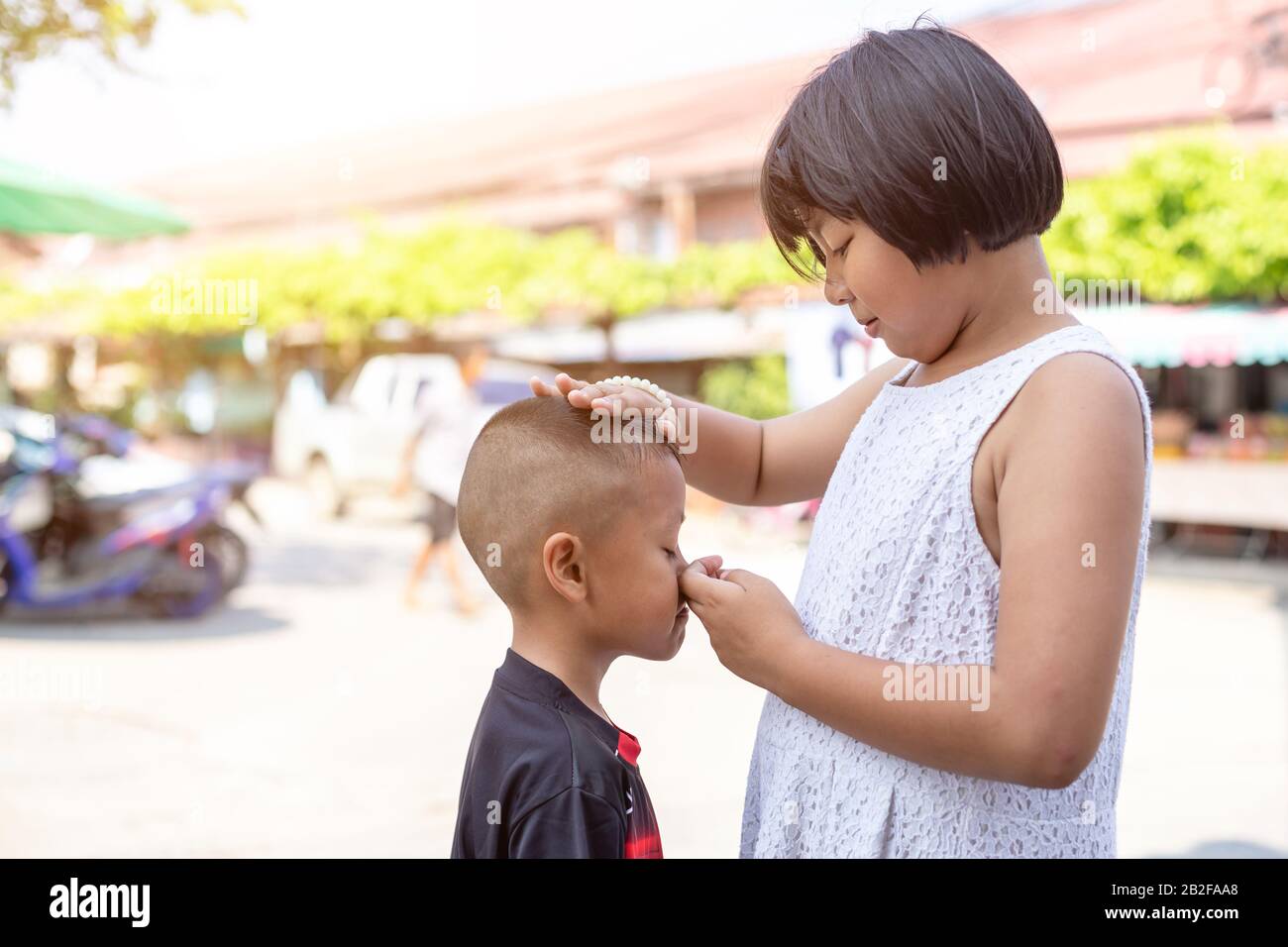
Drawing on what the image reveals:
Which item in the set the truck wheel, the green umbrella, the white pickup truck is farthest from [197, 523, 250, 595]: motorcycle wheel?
the truck wheel

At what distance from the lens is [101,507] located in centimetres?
688

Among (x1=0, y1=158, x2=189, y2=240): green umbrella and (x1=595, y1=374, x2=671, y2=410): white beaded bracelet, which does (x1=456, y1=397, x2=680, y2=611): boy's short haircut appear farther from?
(x1=0, y1=158, x2=189, y2=240): green umbrella

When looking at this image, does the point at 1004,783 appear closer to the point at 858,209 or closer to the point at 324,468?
the point at 858,209

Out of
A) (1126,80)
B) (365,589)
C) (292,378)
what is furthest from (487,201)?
(365,589)

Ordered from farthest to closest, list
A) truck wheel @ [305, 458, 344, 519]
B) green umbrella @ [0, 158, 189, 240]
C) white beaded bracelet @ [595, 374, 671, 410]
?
truck wheel @ [305, 458, 344, 519] < green umbrella @ [0, 158, 189, 240] < white beaded bracelet @ [595, 374, 671, 410]

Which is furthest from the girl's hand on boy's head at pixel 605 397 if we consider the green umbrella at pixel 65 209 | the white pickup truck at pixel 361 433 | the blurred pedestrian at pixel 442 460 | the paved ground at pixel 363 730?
the white pickup truck at pixel 361 433

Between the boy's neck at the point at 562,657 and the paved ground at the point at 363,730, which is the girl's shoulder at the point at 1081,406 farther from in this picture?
the paved ground at the point at 363,730

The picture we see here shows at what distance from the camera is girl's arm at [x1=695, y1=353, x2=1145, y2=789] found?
1.01 metres

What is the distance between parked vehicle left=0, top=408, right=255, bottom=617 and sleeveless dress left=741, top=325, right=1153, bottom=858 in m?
6.25

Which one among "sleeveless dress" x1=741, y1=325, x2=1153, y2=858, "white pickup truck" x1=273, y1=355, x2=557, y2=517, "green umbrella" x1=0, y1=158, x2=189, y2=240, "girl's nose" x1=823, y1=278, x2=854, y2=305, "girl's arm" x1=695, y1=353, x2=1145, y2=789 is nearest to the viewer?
"girl's arm" x1=695, y1=353, x2=1145, y2=789

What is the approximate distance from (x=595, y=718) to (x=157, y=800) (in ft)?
10.5

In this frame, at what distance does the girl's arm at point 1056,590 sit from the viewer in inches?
39.7

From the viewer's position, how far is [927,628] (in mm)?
1135

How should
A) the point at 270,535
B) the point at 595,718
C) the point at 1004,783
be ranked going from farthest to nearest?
1. the point at 270,535
2. the point at 595,718
3. the point at 1004,783
